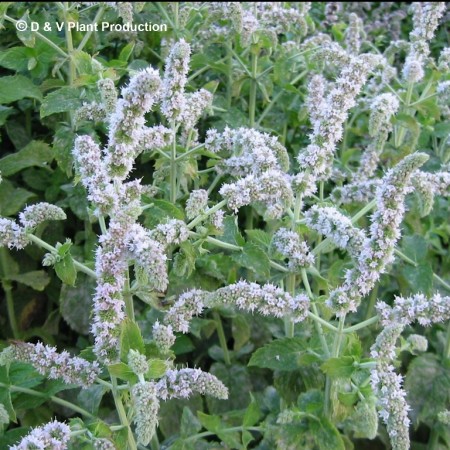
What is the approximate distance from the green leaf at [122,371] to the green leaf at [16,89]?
45.5 inches

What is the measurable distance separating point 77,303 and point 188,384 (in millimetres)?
798

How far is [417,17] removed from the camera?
3.20 meters

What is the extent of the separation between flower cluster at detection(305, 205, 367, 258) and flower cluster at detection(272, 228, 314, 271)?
118mm

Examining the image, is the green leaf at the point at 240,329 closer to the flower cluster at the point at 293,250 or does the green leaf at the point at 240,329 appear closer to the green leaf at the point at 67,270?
the flower cluster at the point at 293,250

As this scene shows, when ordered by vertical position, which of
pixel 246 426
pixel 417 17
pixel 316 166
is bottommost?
pixel 246 426

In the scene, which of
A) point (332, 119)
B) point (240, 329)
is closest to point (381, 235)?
point (332, 119)

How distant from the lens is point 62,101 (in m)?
2.28

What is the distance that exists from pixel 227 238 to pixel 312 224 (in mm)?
384

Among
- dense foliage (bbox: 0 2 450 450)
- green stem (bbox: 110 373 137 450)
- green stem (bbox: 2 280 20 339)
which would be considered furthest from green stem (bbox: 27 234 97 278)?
green stem (bbox: 2 280 20 339)

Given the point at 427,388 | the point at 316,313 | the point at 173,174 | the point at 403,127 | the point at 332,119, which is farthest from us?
the point at 403,127

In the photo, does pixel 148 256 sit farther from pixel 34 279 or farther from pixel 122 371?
pixel 34 279

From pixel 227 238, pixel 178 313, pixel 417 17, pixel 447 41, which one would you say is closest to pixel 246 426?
pixel 178 313

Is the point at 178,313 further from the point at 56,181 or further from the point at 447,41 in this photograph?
the point at 447,41

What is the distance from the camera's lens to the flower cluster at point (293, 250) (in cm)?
189
